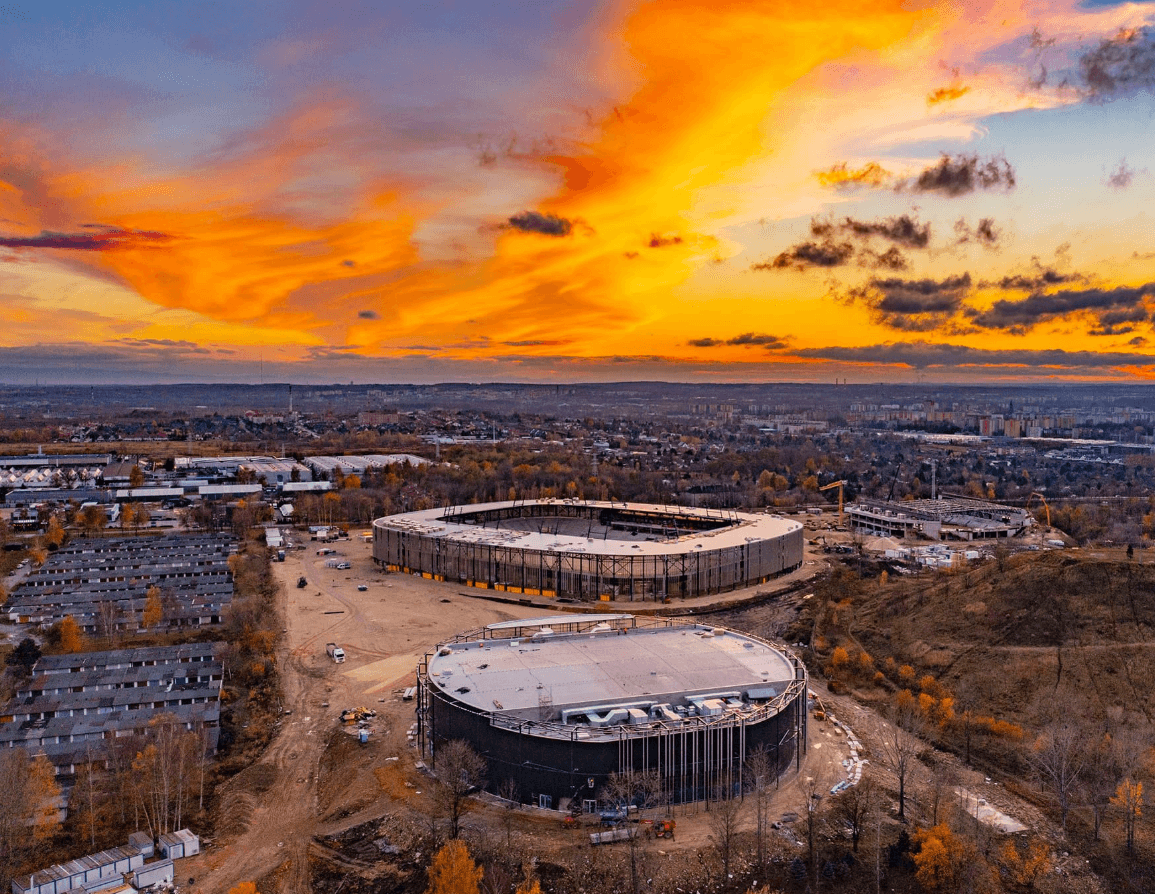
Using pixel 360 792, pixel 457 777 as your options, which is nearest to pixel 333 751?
pixel 360 792

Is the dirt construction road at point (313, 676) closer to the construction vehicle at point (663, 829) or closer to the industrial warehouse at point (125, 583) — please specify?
the industrial warehouse at point (125, 583)

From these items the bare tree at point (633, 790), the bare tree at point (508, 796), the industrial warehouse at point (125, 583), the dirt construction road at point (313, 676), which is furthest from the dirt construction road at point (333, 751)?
the industrial warehouse at point (125, 583)

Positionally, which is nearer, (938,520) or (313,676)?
(313,676)

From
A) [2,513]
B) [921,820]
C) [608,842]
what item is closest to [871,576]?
[921,820]

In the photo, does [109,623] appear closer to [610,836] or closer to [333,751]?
[333,751]

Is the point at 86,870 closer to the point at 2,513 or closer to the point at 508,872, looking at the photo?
the point at 508,872

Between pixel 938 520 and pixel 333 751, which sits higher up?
pixel 333 751

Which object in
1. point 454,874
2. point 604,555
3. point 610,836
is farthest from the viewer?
point 604,555

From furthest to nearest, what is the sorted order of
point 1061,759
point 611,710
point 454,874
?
point 611,710
point 1061,759
point 454,874
